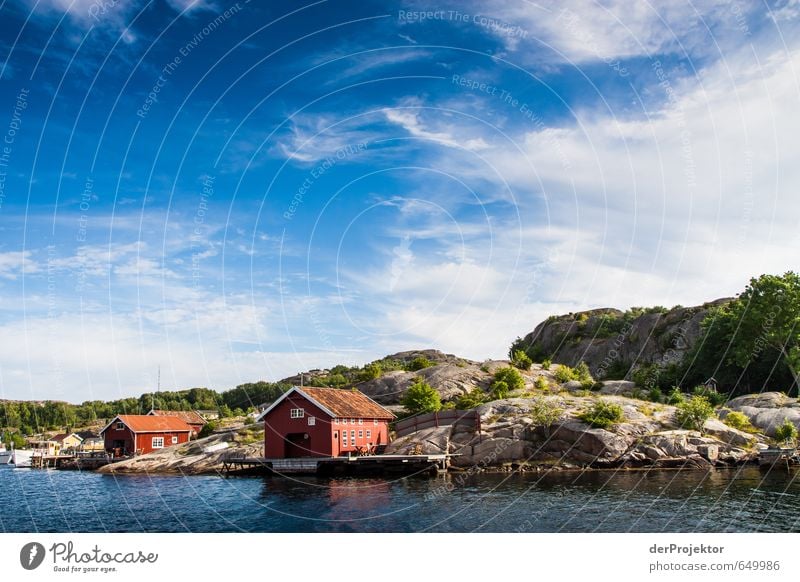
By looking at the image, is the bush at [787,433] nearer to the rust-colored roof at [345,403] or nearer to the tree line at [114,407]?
the rust-colored roof at [345,403]

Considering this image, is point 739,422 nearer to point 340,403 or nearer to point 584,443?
point 584,443

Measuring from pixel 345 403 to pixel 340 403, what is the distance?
3.06 ft

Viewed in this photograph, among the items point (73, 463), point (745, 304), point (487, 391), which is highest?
point (745, 304)

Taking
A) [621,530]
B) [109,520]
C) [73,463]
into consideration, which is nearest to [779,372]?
[621,530]

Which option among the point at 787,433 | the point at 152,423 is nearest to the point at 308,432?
the point at 152,423

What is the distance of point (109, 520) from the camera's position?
34000mm

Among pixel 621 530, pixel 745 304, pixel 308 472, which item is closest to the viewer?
pixel 621 530

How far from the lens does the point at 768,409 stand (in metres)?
59.8

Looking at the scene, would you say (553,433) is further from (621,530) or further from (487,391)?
(621,530)

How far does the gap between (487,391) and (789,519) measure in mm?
49818

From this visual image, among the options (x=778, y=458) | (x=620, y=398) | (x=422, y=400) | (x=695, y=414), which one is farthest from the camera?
→ (x=422, y=400)

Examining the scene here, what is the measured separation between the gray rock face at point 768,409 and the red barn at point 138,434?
72845mm

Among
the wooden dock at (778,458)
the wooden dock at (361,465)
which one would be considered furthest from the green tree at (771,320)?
the wooden dock at (361,465)
